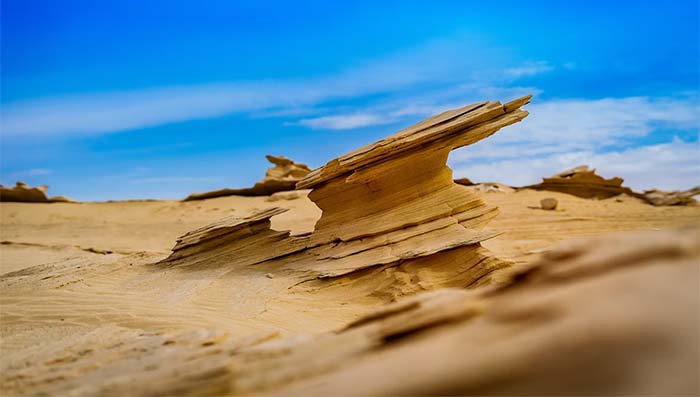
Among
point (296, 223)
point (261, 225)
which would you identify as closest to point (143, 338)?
point (261, 225)

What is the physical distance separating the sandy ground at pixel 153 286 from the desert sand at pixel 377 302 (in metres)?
0.04

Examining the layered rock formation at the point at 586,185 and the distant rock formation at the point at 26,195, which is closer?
the layered rock formation at the point at 586,185

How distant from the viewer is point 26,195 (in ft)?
75.2

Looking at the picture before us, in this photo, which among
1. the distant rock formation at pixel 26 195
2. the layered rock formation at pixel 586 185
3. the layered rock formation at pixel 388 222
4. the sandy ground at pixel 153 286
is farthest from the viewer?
the distant rock formation at pixel 26 195

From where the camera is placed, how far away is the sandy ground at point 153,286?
5.32 m

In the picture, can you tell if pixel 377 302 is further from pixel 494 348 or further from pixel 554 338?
pixel 554 338

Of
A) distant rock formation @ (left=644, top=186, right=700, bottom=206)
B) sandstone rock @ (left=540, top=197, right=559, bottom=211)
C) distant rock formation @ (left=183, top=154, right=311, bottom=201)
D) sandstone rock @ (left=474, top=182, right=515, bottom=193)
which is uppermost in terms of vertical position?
distant rock formation @ (left=183, top=154, right=311, bottom=201)

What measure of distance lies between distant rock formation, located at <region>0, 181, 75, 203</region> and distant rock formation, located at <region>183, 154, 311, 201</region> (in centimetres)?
534

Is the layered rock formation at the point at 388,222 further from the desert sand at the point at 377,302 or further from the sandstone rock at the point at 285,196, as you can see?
the sandstone rock at the point at 285,196

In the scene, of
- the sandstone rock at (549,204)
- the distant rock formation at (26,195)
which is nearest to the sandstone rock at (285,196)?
the sandstone rock at (549,204)

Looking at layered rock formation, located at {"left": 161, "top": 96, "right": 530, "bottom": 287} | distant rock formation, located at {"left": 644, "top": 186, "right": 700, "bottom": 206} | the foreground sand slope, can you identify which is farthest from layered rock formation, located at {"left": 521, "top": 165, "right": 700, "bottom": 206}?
the foreground sand slope

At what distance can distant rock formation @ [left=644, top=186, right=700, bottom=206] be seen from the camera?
18.1 metres

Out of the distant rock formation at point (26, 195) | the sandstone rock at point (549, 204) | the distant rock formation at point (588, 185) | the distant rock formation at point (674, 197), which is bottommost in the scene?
the distant rock formation at point (674, 197)

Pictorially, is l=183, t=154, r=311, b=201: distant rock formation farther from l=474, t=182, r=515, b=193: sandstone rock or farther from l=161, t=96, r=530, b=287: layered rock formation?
l=161, t=96, r=530, b=287: layered rock formation
